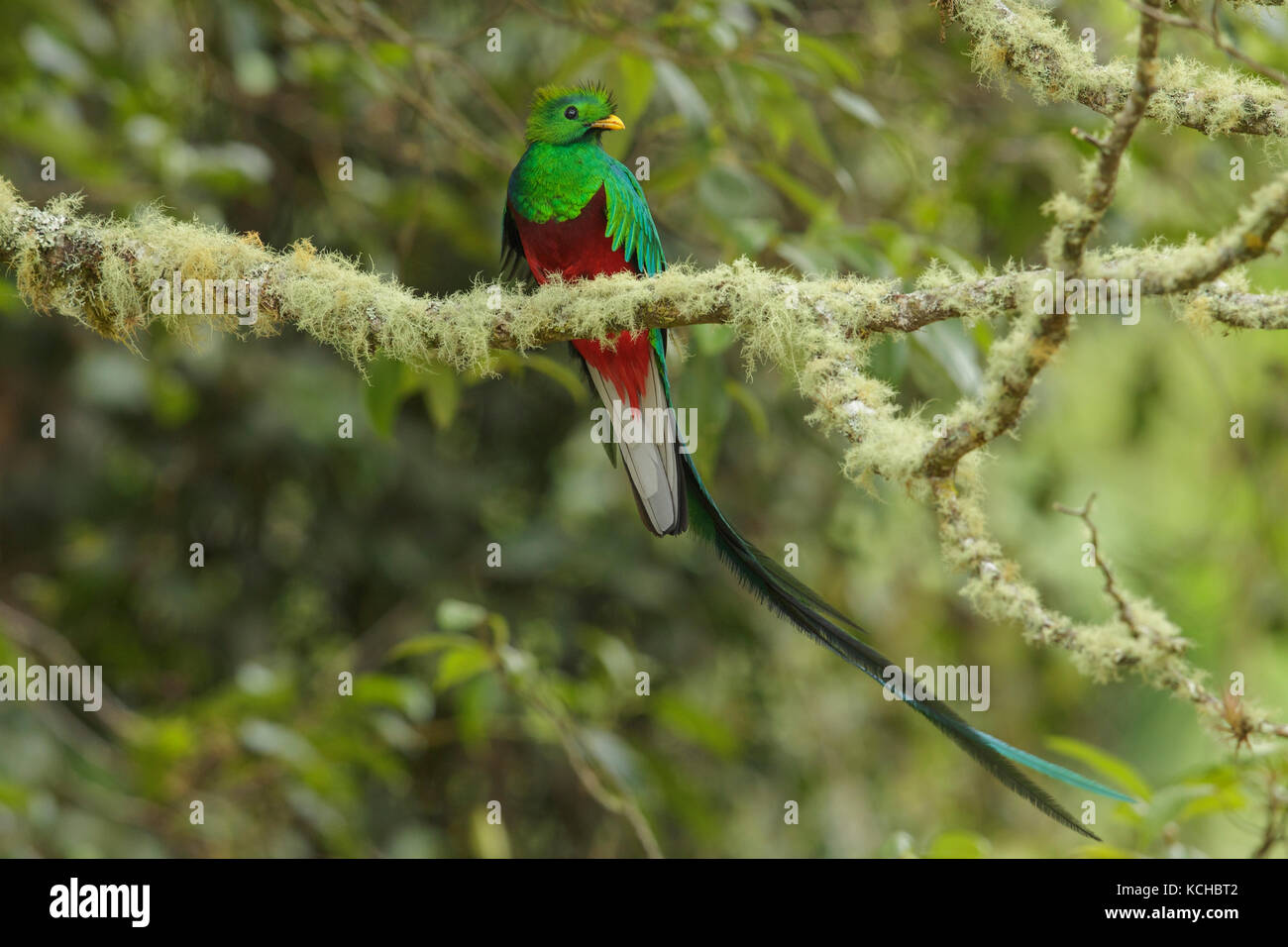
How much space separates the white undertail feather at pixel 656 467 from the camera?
2262 mm

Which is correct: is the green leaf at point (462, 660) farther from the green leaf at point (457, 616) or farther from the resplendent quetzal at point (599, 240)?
the resplendent quetzal at point (599, 240)

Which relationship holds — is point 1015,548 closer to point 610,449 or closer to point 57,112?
point 610,449

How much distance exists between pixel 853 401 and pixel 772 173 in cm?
144

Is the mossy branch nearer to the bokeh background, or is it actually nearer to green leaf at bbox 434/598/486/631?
the bokeh background

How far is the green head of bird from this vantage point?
2.67 metres

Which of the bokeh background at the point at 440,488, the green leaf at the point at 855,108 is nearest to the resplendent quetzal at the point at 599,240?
the bokeh background at the point at 440,488

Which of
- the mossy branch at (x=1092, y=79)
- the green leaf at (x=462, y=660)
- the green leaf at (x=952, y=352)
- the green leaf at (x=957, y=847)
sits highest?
the mossy branch at (x=1092, y=79)

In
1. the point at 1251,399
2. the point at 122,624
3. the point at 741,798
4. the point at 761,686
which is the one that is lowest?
the point at 741,798

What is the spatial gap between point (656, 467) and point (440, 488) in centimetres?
173

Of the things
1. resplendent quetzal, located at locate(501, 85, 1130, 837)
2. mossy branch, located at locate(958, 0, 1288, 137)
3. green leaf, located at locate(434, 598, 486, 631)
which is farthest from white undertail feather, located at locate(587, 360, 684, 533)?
mossy branch, located at locate(958, 0, 1288, 137)

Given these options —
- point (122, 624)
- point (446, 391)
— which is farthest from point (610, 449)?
point (122, 624)

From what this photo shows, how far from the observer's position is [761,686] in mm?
4391

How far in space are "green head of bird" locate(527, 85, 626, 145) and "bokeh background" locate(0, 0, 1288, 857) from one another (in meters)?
0.31

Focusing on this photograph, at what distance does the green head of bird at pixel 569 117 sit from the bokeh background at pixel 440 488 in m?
0.31
